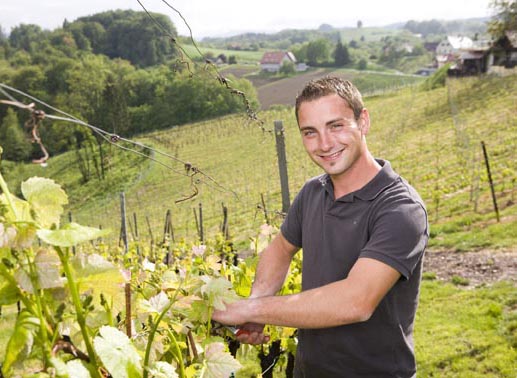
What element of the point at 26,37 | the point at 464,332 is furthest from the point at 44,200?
the point at 26,37

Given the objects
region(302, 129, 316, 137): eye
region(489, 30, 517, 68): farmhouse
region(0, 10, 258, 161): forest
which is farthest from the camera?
region(0, 10, 258, 161): forest

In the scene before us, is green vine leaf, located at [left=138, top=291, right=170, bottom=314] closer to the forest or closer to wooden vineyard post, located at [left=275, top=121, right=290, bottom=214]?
wooden vineyard post, located at [left=275, top=121, right=290, bottom=214]

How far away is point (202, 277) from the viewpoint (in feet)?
4.56

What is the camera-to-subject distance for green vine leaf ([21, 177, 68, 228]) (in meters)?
0.84

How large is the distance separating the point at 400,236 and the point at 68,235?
118 cm

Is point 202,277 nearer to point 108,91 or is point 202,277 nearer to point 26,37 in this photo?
point 108,91

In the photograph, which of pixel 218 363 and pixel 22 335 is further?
pixel 218 363

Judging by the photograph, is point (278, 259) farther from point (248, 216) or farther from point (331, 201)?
point (248, 216)

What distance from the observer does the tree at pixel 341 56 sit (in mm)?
100750

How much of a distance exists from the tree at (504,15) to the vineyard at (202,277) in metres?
6.67

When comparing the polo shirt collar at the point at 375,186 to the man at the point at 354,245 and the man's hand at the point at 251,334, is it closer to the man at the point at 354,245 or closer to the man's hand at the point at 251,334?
the man at the point at 354,245

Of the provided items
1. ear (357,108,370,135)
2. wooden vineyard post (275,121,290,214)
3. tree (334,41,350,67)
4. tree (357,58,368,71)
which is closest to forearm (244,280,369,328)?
ear (357,108,370,135)

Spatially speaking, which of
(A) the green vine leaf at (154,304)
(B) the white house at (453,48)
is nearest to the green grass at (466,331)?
(A) the green vine leaf at (154,304)

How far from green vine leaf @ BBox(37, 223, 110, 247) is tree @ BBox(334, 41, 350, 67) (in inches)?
4106
